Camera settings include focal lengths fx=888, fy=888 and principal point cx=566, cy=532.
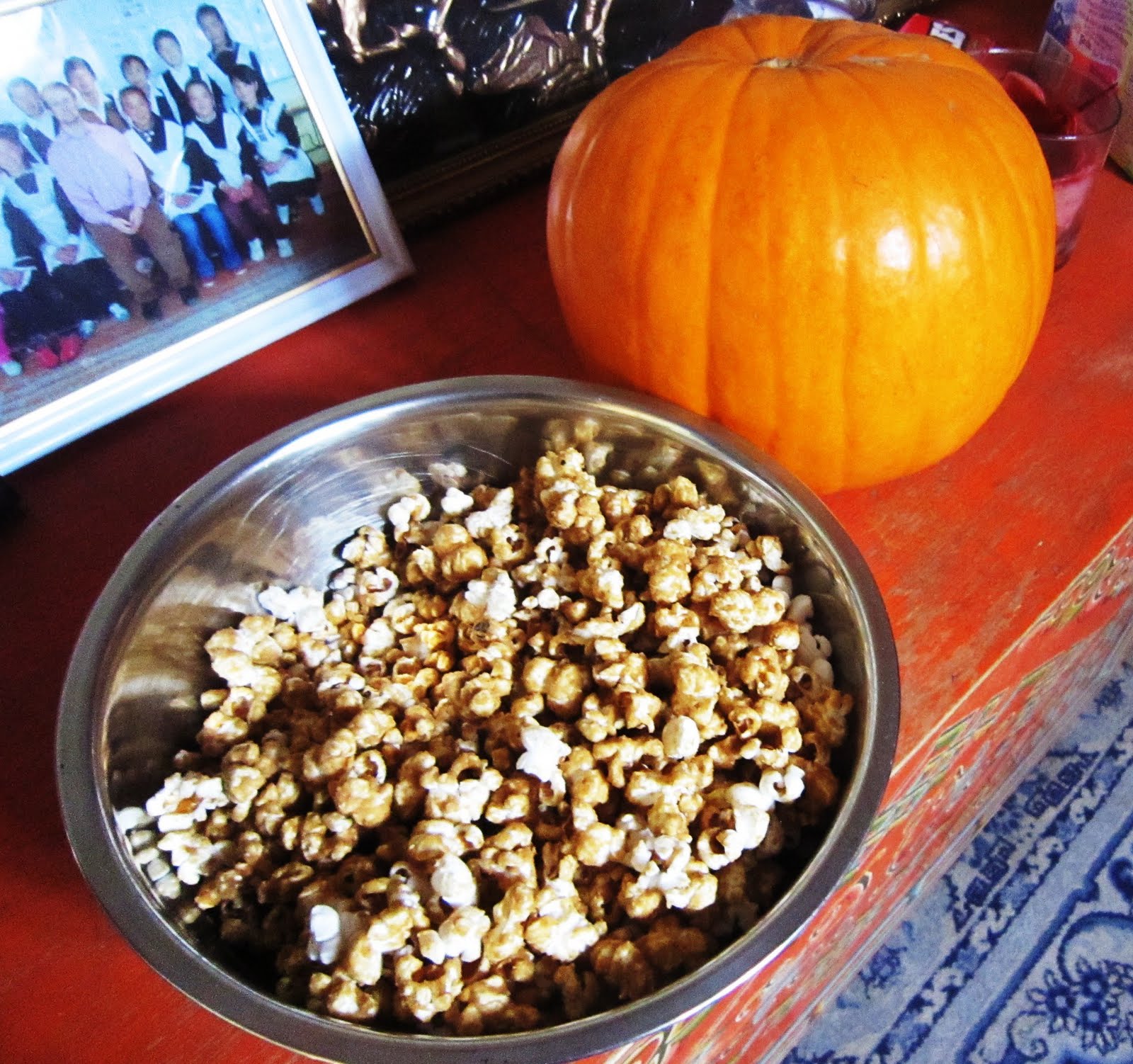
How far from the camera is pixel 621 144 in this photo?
663 millimetres

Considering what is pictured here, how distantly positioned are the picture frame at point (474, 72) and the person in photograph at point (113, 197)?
234mm

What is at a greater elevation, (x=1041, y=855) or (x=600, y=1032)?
(x=600, y=1032)

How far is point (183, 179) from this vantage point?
2.72 feet

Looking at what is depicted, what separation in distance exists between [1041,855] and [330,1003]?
1.06m

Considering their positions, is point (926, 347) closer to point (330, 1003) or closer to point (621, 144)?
point (621, 144)

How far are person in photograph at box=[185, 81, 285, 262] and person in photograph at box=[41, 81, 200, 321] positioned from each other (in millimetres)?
61

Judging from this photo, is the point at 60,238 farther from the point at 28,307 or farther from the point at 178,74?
the point at 178,74

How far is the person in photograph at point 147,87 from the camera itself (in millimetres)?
767

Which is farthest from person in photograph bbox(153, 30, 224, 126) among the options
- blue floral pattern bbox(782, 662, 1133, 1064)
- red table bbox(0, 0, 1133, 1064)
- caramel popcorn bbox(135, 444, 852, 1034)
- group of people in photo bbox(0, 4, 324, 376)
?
blue floral pattern bbox(782, 662, 1133, 1064)

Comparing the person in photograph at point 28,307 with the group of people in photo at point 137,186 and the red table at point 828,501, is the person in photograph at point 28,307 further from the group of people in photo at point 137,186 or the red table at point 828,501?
the red table at point 828,501

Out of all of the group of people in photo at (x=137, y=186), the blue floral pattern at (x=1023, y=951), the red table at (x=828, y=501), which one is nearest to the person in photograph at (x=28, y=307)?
the group of people in photo at (x=137, y=186)

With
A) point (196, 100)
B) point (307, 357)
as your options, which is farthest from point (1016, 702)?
point (196, 100)

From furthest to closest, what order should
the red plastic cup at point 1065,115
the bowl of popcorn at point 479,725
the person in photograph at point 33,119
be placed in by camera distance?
the red plastic cup at point 1065,115, the person in photograph at point 33,119, the bowl of popcorn at point 479,725

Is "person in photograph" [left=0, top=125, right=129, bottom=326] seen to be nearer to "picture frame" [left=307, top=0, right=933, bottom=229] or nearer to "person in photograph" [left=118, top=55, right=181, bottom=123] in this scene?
"person in photograph" [left=118, top=55, right=181, bottom=123]
